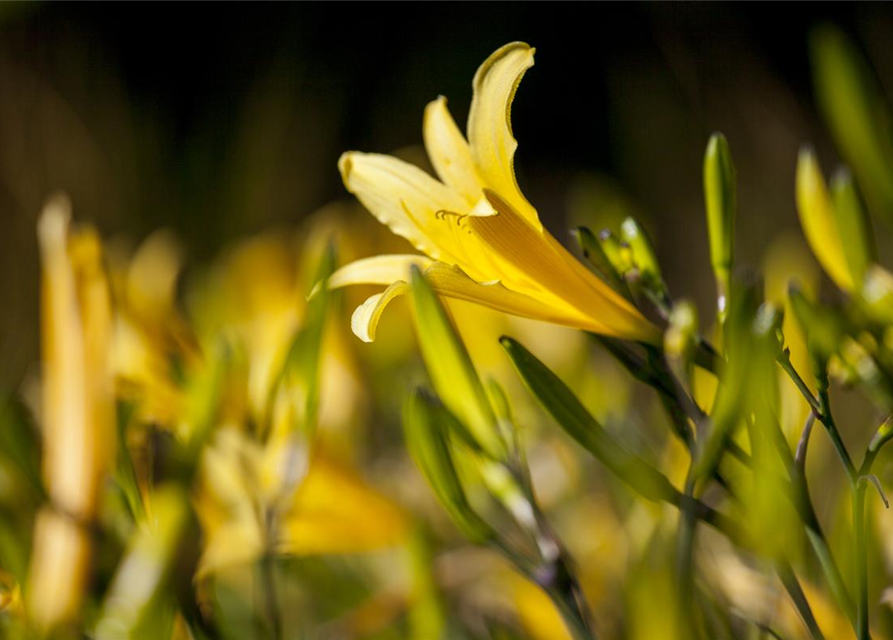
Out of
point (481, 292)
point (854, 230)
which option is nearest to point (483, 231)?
point (481, 292)

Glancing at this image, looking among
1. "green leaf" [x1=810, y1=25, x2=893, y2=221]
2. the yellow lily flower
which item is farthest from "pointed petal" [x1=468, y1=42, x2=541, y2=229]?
"green leaf" [x1=810, y1=25, x2=893, y2=221]

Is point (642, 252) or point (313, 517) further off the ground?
point (642, 252)

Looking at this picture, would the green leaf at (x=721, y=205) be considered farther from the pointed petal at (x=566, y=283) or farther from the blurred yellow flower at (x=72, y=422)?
the blurred yellow flower at (x=72, y=422)

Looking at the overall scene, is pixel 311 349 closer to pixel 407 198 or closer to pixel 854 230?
pixel 407 198

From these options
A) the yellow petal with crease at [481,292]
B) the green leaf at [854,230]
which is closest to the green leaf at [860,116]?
the green leaf at [854,230]

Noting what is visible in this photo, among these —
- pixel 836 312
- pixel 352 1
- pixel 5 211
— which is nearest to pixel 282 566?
pixel 836 312
